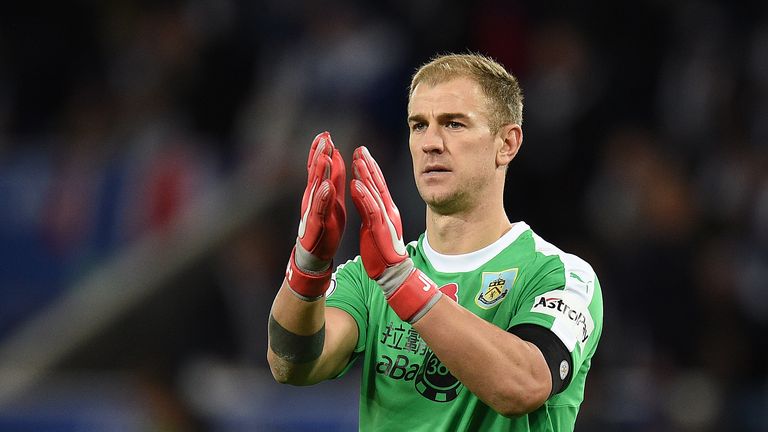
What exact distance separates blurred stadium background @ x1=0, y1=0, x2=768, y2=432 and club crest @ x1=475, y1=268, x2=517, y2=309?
420 centimetres

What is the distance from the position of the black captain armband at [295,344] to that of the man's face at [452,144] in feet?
2.07

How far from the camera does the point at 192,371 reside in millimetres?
8312

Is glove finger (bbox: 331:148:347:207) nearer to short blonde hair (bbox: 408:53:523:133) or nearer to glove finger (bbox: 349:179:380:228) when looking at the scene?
glove finger (bbox: 349:179:380:228)

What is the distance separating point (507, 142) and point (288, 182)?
18.0ft

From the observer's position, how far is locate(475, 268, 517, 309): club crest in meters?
3.91

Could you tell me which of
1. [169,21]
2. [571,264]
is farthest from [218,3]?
[571,264]

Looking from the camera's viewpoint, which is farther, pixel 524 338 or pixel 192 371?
pixel 192 371

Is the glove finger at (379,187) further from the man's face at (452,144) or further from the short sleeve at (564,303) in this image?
the short sleeve at (564,303)

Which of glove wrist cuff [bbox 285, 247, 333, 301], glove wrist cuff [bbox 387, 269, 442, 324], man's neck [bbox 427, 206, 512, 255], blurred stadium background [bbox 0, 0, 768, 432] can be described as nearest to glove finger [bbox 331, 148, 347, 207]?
glove wrist cuff [bbox 285, 247, 333, 301]

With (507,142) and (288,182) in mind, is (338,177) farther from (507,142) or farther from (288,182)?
(288,182)

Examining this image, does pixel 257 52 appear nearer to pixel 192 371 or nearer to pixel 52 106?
pixel 52 106

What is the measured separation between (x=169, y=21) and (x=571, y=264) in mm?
7778

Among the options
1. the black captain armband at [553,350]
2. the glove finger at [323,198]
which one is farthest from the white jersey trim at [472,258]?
the glove finger at [323,198]

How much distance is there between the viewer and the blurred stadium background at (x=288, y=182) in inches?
330
